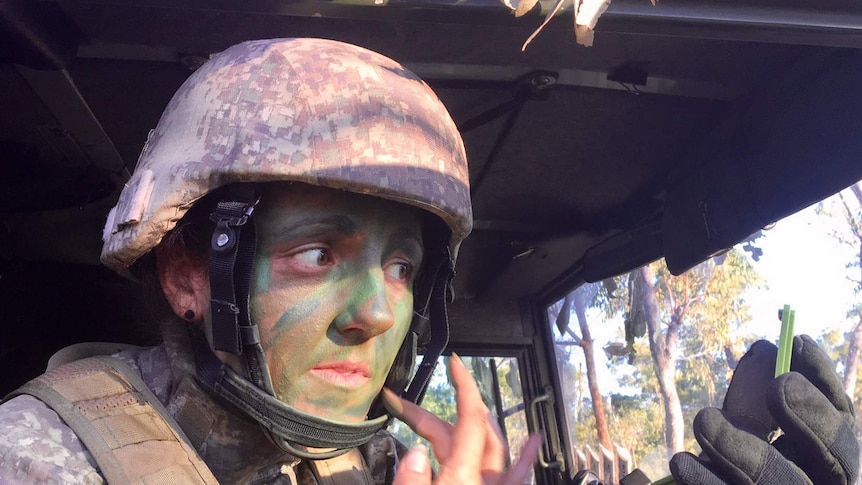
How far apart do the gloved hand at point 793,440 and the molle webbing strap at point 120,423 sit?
1.21m

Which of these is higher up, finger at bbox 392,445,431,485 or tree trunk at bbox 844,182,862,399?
tree trunk at bbox 844,182,862,399

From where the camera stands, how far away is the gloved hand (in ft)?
5.23

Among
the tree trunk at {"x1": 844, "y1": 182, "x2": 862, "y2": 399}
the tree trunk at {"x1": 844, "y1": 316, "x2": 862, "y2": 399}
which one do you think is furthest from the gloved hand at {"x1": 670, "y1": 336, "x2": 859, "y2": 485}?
the tree trunk at {"x1": 844, "y1": 316, "x2": 862, "y2": 399}

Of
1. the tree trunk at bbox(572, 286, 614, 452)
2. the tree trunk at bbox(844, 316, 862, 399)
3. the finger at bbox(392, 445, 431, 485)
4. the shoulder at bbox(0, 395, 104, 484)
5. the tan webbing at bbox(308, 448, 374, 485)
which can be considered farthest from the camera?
the tree trunk at bbox(844, 316, 862, 399)

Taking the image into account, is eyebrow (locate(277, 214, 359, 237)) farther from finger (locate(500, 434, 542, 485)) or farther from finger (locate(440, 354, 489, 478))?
finger (locate(500, 434, 542, 485))

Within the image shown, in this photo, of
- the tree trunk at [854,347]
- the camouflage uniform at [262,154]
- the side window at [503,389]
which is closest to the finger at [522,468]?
the camouflage uniform at [262,154]

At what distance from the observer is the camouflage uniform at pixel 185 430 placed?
1.26 m

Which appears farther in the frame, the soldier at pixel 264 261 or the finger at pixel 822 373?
the finger at pixel 822 373

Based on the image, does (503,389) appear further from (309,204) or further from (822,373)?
(309,204)

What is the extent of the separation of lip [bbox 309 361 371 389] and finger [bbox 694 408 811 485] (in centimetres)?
85

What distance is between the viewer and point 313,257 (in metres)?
1.55

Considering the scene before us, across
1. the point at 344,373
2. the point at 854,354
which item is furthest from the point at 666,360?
the point at 344,373

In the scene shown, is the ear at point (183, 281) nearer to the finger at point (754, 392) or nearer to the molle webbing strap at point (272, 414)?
the molle webbing strap at point (272, 414)

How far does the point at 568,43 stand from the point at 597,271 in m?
1.55
